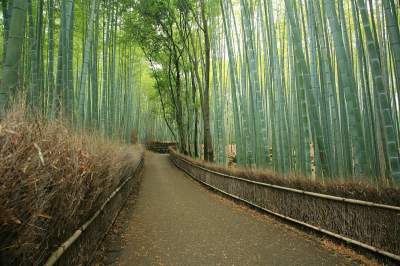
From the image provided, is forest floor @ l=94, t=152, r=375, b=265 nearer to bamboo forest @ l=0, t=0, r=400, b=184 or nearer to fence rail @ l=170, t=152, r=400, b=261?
fence rail @ l=170, t=152, r=400, b=261

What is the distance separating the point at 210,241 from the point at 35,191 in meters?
2.82

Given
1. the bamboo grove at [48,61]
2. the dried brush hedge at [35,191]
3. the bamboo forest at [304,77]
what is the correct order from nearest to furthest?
the dried brush hedge at [35,191] → the bamboo grove at [48,61] → the bamboo forest at [304,77]

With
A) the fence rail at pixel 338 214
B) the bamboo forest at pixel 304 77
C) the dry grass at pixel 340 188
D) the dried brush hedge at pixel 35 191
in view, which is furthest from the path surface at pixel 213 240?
the dried brush hedge at pixel 35 191

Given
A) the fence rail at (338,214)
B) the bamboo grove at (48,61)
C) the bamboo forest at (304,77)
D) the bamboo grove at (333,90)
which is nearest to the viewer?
the bamboo grove at (48,61)

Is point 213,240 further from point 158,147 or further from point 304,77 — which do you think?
point 158,147

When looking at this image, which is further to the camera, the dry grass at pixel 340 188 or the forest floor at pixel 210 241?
the forest floor at pixel 210 241

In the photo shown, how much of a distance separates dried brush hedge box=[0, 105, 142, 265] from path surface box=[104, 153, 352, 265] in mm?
1221

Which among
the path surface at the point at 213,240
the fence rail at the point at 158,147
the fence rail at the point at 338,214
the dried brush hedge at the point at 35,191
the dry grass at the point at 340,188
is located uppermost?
the fence rail at the point at 158,147

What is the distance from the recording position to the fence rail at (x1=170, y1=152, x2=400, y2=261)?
2.78 m

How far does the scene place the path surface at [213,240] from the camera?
3.15 m

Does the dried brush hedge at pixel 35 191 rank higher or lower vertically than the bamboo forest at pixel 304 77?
lower

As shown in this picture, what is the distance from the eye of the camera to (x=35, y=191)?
4.61 feet

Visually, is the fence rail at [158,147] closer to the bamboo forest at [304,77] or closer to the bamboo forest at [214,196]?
the bamboo forest at [304,77]

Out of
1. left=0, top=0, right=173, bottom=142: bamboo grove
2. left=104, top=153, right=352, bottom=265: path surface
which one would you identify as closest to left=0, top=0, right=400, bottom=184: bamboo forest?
left=0, top=0, right=173, bottom=142: bamboo grove
